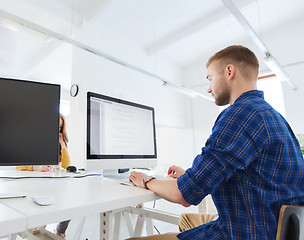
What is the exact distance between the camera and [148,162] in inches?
53.1

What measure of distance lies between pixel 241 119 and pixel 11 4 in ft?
13.8

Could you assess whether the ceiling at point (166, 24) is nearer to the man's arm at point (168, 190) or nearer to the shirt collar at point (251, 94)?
the shirt collar at point (251, 94)

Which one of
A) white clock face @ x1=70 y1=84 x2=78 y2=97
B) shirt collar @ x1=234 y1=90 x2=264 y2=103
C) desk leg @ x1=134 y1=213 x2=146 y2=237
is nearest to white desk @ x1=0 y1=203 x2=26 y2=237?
shirt collar @ x1=234 y1=90 x2=264 y2=103

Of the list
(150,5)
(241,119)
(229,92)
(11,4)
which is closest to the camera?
(241,119)

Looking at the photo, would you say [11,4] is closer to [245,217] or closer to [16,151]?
[16,151]

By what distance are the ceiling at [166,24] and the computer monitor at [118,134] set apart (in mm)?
2992

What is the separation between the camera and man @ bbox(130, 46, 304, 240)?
0.65 meters

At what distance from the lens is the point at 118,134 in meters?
1.22

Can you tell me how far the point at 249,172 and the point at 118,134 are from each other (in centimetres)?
73

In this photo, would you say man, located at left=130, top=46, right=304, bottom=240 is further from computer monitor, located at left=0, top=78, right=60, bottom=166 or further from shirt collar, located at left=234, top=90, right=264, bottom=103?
computer monitor, located at left=0, top=78, right=60, bottom=166

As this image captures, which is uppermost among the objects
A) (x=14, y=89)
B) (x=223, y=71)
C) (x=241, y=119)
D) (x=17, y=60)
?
(x=17, y=60)

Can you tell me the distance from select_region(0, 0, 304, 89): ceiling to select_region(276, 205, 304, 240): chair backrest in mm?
3828

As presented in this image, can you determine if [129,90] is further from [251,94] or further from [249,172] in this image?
[249,172]

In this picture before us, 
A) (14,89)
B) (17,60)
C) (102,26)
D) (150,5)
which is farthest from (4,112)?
(17,60)
